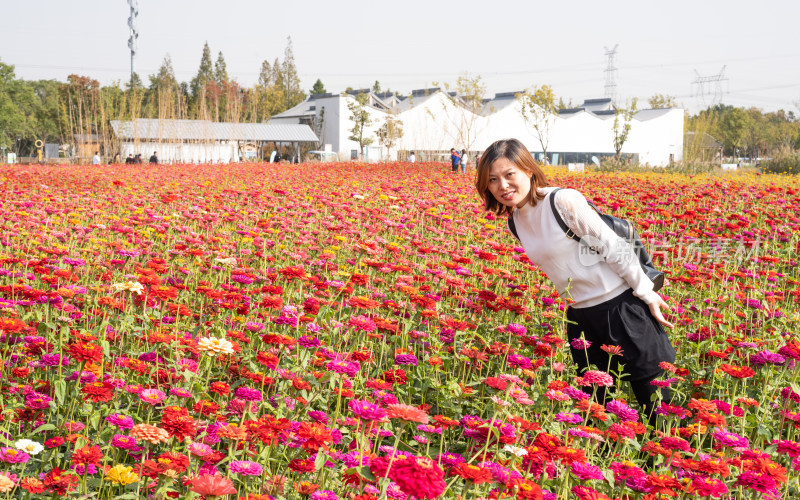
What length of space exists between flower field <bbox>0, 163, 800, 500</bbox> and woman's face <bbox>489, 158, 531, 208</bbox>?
21.4 inches

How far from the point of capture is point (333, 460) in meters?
2.27

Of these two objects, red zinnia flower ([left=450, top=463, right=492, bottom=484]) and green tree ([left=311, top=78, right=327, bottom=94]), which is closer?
red zinnia flower ([left=450, top=463, right=492, bottom=484])

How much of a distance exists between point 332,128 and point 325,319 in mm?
57572

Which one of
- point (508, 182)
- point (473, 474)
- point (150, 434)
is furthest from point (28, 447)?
point (508, 182)

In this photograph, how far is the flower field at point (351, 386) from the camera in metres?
1.89

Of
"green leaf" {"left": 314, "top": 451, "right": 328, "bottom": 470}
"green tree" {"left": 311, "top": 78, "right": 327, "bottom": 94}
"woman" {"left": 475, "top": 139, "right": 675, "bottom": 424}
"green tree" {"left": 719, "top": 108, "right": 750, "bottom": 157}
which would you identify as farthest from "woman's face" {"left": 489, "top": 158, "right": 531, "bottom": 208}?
"green tree" {"left": 311, "top": 78, "right": 327, "bottom": 94}

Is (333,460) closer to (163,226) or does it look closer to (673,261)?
(163,226)

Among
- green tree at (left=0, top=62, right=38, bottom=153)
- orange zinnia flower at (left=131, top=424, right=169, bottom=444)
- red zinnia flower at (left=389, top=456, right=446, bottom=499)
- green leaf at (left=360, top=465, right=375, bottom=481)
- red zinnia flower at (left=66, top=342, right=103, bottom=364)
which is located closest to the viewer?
red zinnia flower at (left=389, top=456, right=446, bottom=499)

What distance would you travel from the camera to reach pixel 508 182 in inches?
123

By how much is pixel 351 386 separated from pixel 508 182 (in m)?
1.13

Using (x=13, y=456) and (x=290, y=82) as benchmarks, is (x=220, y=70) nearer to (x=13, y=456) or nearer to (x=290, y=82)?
(x=290, y=82)

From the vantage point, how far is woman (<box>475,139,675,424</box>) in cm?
304

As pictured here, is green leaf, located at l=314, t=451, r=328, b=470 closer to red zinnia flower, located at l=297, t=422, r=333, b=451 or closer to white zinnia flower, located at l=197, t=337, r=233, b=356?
red zinnia flower, located at l=297, t=422, r=333, b=451

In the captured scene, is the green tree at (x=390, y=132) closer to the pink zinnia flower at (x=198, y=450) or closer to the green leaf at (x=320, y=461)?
the green leaf at (x=320, y=461)
